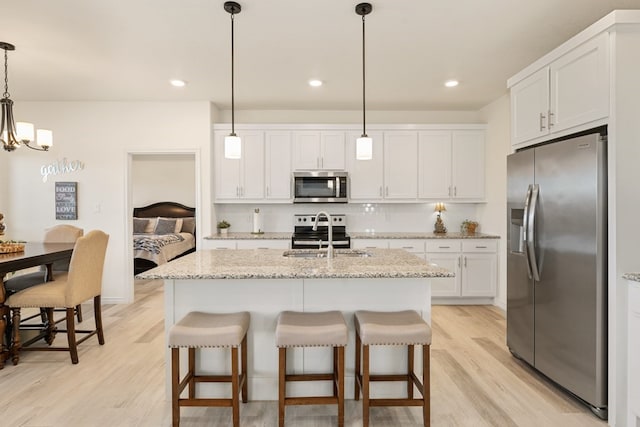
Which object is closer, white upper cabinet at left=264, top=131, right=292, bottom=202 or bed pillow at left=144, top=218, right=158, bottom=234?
white upper cabinet at left=264, top=131, right=292, bottom=202

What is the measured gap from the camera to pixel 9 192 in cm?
473

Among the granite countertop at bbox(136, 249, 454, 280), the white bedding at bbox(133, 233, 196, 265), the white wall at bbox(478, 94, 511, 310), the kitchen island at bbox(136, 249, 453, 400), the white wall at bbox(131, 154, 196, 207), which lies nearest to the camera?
the granite countertop at bbox(136, 249, 454, 280)

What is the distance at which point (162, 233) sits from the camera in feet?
25.5

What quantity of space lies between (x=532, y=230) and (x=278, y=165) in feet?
10.3

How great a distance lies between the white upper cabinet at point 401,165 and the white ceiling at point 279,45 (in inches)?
23.6

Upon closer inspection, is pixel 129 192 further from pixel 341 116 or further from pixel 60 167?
pixel 341 116

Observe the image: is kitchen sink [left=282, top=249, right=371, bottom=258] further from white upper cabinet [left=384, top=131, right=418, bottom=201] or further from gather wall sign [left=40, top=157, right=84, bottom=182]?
gather wall sign [left=40, top=157, right=84, bottom=182]

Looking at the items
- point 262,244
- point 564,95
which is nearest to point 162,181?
point 262,244

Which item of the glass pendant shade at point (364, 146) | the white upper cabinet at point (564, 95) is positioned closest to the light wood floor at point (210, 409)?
the glass pendant shade at point (364, 146)

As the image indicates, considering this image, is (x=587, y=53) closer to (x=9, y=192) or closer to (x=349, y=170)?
(x=349, y=170)

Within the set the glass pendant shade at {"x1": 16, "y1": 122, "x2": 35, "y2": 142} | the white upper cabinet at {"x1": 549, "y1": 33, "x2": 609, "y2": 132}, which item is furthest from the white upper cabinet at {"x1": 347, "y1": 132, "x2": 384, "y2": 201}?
the glass pendant shade at {"x1": 16, "y1": 122, "x2": 35, "y2": 142}

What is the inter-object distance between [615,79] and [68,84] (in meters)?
4.83

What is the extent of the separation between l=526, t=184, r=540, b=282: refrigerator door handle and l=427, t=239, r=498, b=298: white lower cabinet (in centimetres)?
202

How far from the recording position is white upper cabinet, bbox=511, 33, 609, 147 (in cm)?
219
